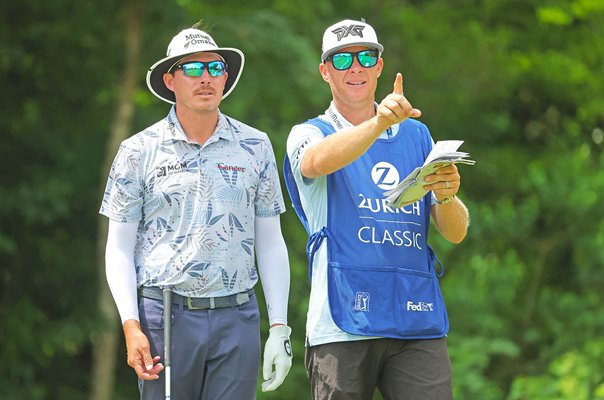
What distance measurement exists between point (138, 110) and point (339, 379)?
1127 centimetres

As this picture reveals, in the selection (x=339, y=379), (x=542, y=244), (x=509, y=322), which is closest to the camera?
(x=339, y=379)

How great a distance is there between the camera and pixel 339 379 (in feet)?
14.7

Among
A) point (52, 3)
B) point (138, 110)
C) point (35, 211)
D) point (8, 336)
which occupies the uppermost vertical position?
point (52, 3)

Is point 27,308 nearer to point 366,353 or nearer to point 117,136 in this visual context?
point 117,136

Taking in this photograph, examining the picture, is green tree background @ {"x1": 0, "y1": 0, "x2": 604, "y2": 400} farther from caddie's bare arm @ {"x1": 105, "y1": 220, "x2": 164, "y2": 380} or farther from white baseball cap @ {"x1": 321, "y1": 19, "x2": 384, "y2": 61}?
caddie's bare arm @ {"x1": 105, "y1": 220, "x2": 164, "y2": 380}

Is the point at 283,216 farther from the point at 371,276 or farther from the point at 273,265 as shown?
the point at 371,276

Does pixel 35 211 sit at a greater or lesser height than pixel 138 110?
lesser

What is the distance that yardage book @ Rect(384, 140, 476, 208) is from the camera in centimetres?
418

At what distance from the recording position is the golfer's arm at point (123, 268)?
14.9 ft

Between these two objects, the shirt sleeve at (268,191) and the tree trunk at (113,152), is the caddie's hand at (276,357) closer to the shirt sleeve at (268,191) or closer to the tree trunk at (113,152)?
the shirt sleeve at (268,191)

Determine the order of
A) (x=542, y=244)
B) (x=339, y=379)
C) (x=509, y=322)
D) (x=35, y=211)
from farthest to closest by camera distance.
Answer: (x=542, y=244) < (x=509, y=322) < (x=35, y=211) < (x=339, y=379)

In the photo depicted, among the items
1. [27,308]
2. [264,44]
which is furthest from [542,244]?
[27,308]

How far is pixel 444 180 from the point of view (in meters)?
4.34

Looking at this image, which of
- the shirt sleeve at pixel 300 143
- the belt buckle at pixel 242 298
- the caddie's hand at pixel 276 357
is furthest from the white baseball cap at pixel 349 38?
the caddie's hand at pixel 276 357
